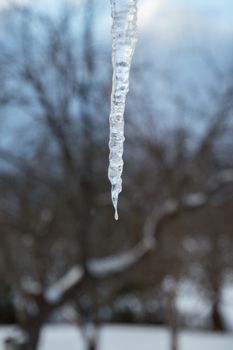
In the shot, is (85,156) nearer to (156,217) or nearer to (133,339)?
(156,217)

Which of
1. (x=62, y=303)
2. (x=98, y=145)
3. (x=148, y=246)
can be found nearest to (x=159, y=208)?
(x=148, y=246)

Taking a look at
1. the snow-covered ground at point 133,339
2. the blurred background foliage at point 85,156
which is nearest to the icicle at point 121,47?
the blurred background foliage at point 85,156

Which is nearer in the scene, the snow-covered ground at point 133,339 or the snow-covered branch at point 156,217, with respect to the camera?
the snow-covered branch at point 156,217

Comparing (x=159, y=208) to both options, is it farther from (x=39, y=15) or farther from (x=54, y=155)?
(x=39, y=15)

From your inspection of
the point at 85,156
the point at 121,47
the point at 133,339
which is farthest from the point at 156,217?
the point at 121,47

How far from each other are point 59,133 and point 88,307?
9.62 m

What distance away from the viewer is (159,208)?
966 cm

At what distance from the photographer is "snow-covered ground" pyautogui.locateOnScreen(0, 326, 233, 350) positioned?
51.6ft

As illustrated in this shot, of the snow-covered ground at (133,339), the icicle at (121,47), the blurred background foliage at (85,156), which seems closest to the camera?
the icicle at (121,47)

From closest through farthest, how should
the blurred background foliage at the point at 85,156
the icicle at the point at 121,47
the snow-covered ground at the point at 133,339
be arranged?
the icicle at the point at 121,47 → the blurred background foliage at the point at 85,156 → the snow-covered ground at the point at 133,339

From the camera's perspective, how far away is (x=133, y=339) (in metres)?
16.6

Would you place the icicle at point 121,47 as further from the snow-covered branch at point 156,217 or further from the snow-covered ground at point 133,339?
the snow-covered ground at point 133,339

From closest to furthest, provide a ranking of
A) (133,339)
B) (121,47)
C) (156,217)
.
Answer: (121,47) → (156,217) → (133,339)

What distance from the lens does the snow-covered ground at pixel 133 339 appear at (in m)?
15.7
